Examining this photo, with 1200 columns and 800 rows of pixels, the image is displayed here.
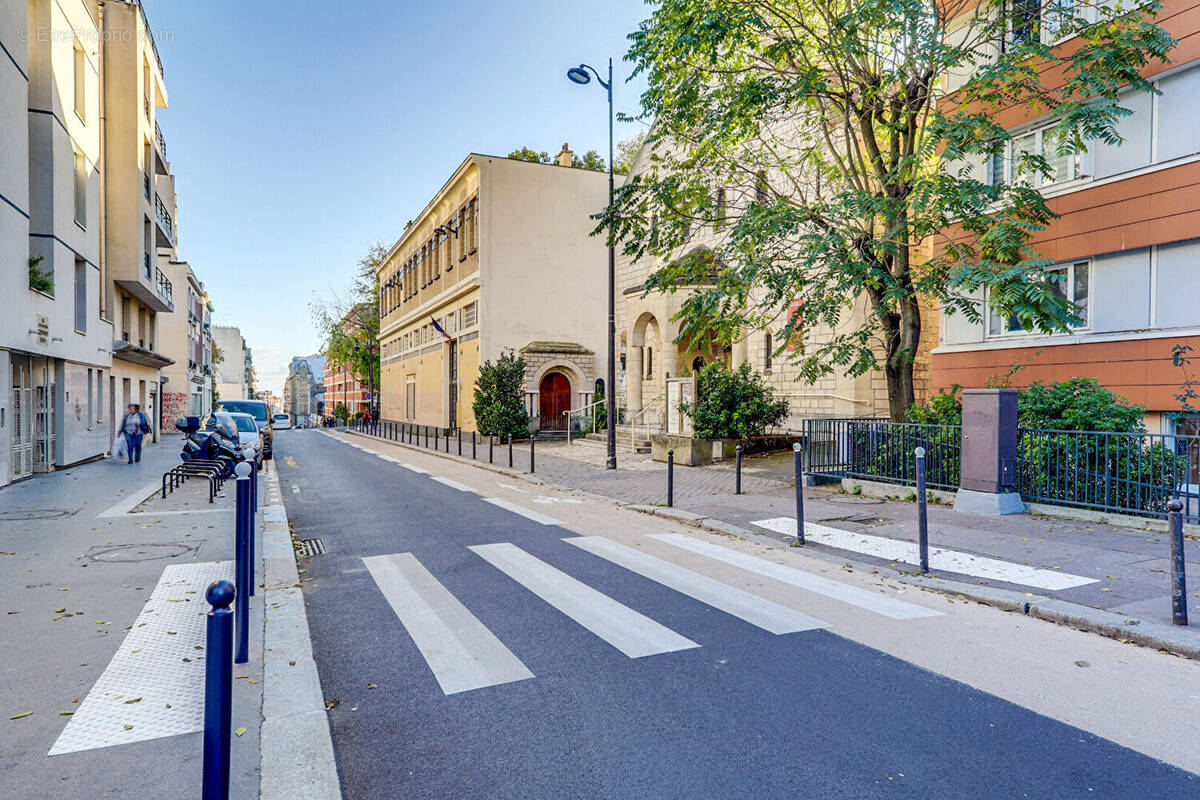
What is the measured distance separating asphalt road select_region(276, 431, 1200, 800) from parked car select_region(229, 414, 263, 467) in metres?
12.6

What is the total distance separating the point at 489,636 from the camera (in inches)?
197

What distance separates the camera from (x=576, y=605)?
5.75 metres

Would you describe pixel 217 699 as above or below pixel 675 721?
above

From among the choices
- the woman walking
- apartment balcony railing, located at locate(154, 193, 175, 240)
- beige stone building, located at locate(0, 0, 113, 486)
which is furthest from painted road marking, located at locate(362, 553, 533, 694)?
apartment balcony railing, located at locate(154, 193, 175, 240)

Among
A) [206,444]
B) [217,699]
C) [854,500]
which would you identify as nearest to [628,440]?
[854,500]

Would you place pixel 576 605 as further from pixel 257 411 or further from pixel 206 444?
pixel 257 411

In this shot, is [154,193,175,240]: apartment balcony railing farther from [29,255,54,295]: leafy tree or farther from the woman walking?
[29,255,54,295]: leafy tree

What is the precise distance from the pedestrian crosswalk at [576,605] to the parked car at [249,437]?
11.0m

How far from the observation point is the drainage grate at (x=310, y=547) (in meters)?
8.13

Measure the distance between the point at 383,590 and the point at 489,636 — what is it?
178 cm

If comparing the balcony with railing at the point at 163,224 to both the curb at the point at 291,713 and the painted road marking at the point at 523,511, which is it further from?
the curb at the point at 291,713

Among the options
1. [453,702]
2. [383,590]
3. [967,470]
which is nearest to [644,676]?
[453,702]

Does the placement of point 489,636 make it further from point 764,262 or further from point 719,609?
point 764,262

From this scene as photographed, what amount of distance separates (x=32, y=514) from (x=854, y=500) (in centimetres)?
1275
